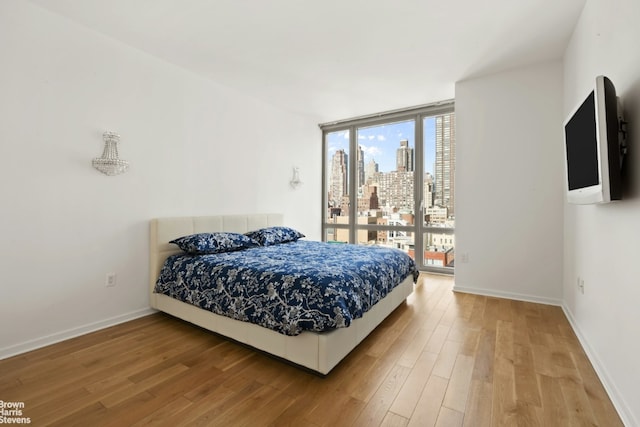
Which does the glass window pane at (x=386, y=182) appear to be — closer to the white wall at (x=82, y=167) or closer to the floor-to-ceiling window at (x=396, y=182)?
the floor-to-ceiling window at (x=396, y=182)

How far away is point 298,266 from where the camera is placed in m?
2.32

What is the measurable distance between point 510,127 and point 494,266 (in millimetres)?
1644

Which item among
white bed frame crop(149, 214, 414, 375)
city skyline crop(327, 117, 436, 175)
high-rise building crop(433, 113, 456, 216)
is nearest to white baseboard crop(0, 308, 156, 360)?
white bed frame crop(149, 214, 414, 375)

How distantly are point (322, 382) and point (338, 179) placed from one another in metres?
4.21

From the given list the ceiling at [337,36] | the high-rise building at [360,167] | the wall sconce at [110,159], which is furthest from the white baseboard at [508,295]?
the wall sconce at [110,159]

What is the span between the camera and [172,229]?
305cm

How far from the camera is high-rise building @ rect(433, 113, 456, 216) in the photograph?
4509 mm

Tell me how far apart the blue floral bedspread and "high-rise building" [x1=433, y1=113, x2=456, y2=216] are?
1.90 m

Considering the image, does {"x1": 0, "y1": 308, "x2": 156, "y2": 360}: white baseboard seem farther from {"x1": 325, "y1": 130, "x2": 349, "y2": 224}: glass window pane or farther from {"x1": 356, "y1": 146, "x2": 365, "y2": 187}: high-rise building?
{"x1": 356, "y1": 146, "x2": 365, "y2": 187}: high-rise building

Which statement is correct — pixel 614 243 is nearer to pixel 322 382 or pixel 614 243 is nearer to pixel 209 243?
pixel 322 382

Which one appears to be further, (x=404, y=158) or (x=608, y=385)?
(x=404, y=158)

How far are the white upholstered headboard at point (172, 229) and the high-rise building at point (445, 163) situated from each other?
3.07 metres

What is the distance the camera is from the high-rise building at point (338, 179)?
559 cm

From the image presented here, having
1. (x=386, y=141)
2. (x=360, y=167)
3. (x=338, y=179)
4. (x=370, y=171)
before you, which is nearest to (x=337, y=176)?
(x=338, y=179)
